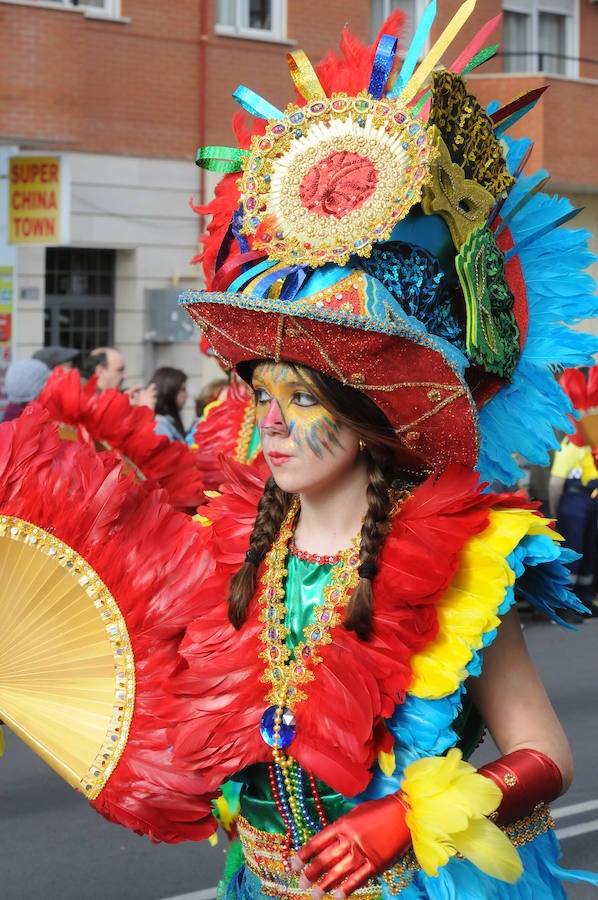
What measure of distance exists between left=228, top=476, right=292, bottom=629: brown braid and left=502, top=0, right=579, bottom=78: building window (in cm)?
1925

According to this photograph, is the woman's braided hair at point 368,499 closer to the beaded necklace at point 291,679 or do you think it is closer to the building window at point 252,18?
the beaded necklace at point 291,679

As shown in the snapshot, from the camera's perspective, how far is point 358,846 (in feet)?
7.72

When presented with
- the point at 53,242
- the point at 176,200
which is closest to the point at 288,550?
the point at 53,242

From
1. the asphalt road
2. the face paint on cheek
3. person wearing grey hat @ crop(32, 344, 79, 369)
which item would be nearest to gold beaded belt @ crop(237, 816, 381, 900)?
the face paint on cheek

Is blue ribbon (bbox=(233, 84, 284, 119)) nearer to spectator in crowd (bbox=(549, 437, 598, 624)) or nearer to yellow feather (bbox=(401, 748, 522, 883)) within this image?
yellow feather (bbox=(401, 748, 522, 883))

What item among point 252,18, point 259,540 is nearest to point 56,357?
point 259,540

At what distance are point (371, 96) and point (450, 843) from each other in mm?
1275

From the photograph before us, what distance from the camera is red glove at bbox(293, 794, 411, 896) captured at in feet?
7.71

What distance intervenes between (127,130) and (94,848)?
463 inches

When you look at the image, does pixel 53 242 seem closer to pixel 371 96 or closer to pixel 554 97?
pixel 554 97

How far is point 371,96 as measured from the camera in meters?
2.75

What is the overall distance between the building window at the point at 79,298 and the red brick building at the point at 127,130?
0.06ft

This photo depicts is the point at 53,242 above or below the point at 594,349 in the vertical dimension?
above

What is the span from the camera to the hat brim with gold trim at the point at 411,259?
258 cm
